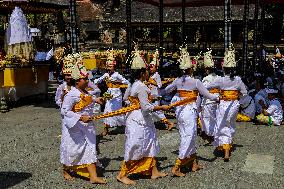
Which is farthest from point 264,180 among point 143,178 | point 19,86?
point 19,86

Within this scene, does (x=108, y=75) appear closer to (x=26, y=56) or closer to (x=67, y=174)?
(x=67, y=174)

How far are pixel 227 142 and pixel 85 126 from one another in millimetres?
2663

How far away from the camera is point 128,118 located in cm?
634

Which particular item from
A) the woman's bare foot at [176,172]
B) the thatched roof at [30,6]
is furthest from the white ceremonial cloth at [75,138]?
the thatched roof at [30,6]

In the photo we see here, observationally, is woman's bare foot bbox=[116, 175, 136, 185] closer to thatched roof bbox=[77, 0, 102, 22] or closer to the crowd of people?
the crowd of people

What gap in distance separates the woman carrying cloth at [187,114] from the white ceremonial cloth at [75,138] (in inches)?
51.8

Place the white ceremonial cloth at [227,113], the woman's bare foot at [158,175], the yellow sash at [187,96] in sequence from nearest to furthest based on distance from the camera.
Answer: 1. the woman's bare foot at [158,175]
2. the yellow sash at [187,96]
3. the white ceremonial cloth at [227,113]

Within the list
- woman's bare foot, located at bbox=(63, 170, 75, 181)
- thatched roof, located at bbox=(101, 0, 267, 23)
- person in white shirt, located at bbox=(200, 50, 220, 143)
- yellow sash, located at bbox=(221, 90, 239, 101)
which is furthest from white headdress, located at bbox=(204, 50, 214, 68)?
thatched roof, located at bbox=(101, 0, 267, 23)

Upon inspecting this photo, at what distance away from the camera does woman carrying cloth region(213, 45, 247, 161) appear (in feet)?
24.8

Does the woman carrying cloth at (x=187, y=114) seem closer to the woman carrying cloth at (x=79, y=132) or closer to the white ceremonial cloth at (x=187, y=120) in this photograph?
the white ceremonial cloth at (x=187, y=120)

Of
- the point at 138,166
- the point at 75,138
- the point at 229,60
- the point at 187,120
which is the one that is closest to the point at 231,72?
the point at 229,60

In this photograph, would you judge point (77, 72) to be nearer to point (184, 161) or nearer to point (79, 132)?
point (79, 132)

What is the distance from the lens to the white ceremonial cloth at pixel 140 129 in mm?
6184

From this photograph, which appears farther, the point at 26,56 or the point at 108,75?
the point at 26,56
